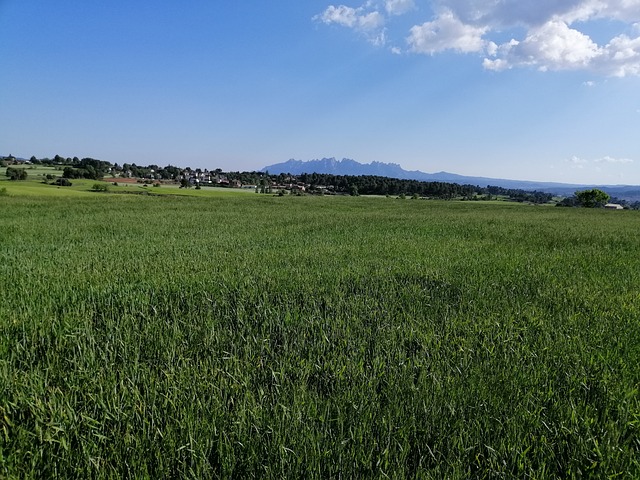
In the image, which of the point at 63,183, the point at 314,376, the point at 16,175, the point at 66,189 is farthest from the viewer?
the point at 16,175

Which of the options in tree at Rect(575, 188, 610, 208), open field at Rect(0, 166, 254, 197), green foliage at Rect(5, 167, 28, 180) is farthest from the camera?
tree at Rect(575, 188, 610, 208)

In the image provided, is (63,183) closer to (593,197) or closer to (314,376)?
(314,376)

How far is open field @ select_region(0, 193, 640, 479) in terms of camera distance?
2.20 meters

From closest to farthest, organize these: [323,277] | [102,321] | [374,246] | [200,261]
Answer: [102,321] → [323,277] → [200,261] → [374,246]

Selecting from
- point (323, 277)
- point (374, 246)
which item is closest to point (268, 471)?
point (323, 277)

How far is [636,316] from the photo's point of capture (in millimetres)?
4770

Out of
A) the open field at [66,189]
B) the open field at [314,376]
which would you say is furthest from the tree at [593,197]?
the open field at [314,376]

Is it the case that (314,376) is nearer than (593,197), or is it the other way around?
(314,376)

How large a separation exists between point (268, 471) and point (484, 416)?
158cm

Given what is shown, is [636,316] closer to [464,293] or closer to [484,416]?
[464,293]

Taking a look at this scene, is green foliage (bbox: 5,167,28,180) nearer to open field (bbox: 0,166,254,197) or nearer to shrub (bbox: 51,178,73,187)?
open field (bbox: 0,166,254,197)

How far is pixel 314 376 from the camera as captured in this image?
10.5 feet

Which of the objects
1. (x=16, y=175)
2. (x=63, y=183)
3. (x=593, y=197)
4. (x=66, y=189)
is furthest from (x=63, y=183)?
(x=593, y=197)

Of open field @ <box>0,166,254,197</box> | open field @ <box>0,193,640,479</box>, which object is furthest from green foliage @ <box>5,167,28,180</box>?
open field @ <box>0,193,640,479</box>
